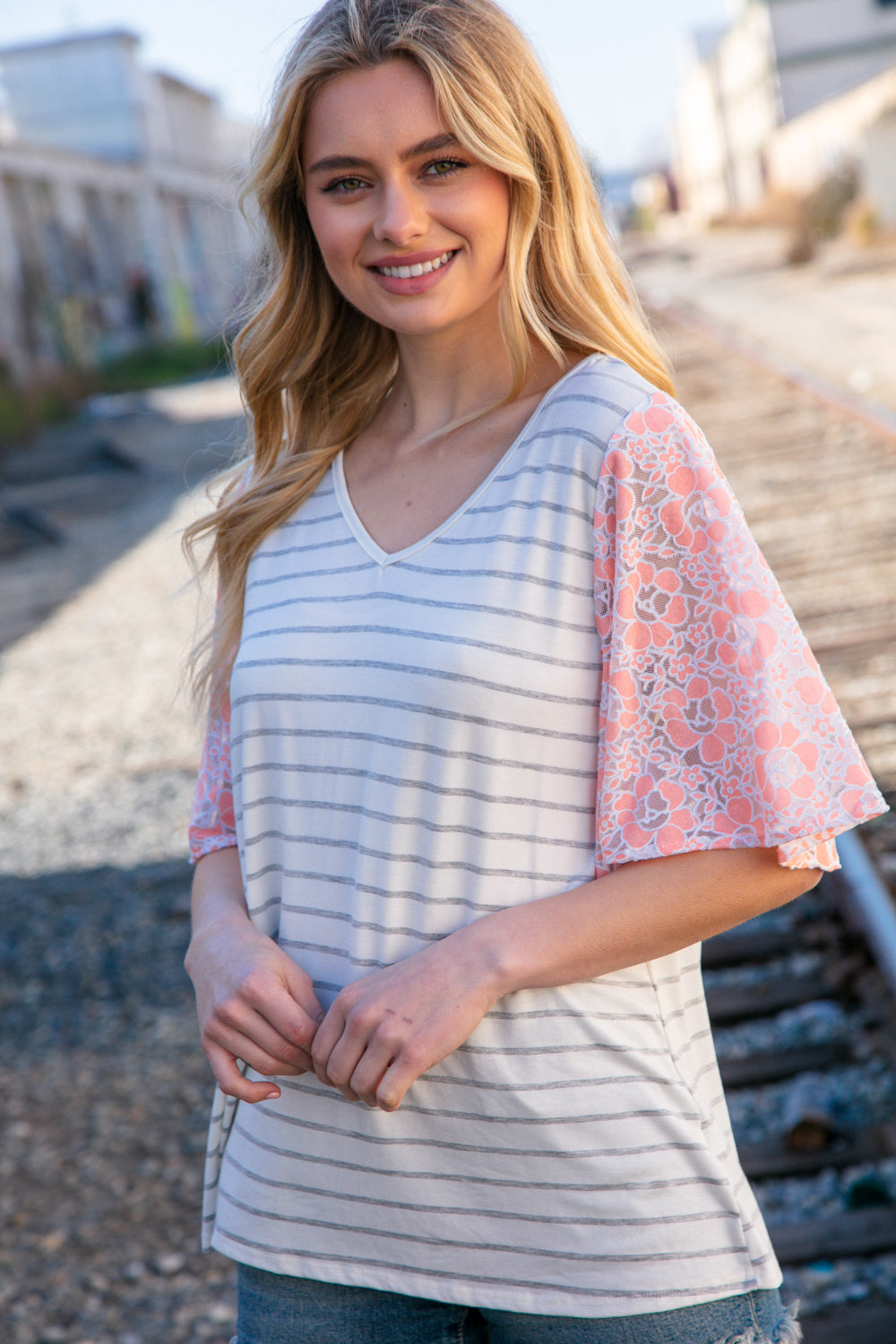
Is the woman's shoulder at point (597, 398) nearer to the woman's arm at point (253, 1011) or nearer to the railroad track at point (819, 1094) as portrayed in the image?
the woman's arm at point (253, 1011)

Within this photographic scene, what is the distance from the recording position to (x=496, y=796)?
4.53 feet

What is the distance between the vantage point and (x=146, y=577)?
10.7 m

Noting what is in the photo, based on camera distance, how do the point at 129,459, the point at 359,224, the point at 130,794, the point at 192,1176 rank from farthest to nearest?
the point at 129,459, the point at 130,794, the point at 192,1176, the point at 359,224

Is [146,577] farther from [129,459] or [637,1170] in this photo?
[637,1170]

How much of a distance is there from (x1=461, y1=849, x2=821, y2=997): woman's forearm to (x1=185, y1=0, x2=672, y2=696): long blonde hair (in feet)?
1.96

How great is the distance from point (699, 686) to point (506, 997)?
39 cm

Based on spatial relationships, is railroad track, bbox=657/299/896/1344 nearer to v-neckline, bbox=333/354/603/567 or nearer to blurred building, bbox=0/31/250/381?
v-neckline, bbox=333/354/603/567

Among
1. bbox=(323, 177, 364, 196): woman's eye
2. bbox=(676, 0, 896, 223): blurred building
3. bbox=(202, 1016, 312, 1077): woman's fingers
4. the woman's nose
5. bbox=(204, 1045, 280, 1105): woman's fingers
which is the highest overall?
bbox=(323, 177, 364, 196): woman's eye

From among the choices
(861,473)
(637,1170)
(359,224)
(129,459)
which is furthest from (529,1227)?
(129,459)

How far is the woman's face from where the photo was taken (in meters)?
1.48

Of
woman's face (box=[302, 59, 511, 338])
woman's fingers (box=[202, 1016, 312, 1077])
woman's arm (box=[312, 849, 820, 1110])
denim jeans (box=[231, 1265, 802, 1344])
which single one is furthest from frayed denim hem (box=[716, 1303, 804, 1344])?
woman's face (box=[302, 59, 511, 338])

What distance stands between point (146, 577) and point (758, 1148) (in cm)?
850

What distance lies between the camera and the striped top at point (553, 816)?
131cm

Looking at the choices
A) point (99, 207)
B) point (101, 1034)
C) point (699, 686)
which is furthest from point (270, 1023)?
point (99, 207)
